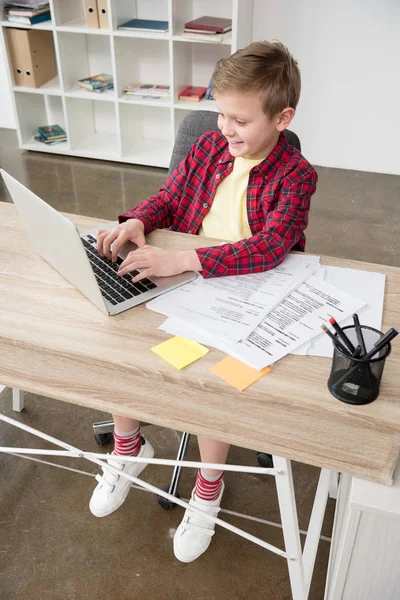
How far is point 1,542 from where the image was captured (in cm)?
157

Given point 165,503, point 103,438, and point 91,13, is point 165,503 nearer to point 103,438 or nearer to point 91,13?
point 103,438

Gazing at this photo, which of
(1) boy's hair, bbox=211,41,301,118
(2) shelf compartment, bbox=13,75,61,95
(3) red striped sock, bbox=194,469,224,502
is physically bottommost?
(3) red striped sock, bbox=194,469,224,502

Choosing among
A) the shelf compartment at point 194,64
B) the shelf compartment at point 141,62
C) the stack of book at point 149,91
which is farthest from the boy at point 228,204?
the shelf compartment at point 141,62

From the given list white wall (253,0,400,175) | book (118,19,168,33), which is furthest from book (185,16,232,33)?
white wall (253,0,400,175)

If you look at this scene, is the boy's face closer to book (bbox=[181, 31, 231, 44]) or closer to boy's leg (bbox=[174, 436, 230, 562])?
boy's leg (bbox=[174, 436, 230, 562])

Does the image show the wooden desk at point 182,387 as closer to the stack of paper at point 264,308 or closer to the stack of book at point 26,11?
the stack of paper at point 264,308

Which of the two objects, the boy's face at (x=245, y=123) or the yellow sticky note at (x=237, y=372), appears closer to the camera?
the yellow sticky note at (x=237, y=372)

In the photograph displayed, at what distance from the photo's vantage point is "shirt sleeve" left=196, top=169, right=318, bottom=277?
126 centimetres

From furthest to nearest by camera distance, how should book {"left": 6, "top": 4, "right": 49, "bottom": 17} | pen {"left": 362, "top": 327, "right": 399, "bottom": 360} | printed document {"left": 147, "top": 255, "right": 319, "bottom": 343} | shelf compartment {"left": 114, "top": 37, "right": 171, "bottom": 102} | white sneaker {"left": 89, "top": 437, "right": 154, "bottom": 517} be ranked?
shelf compartment {"left": 114, "top": 37, "right": 171, "bottom": 102} < book {"left": 6, "top": 4, "right": 49, "bottom": 17} < white sneaker {"left": 89, "top": 437, "right": 154, "bottom": 517} < printed document {"left": 147, "top": 255, "right": 319, "bottom": 343} < pen {"left": 362, "top": 327, "right": 399, "bottom": 360}

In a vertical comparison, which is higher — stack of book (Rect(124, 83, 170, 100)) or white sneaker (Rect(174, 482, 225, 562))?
stack of book (Rect(124, 83, 170, 100))

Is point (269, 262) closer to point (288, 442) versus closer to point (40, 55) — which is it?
point (288, 442)

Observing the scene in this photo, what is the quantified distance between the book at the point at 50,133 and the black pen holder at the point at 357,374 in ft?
11.6

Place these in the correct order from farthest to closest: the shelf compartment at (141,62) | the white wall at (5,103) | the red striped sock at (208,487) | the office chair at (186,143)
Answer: the white wall at (5,103)
the shelf compartment at (141,62)
the office chair at (186,143)
the red striped sock at (208,487)

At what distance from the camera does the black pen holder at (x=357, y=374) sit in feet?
2.91
